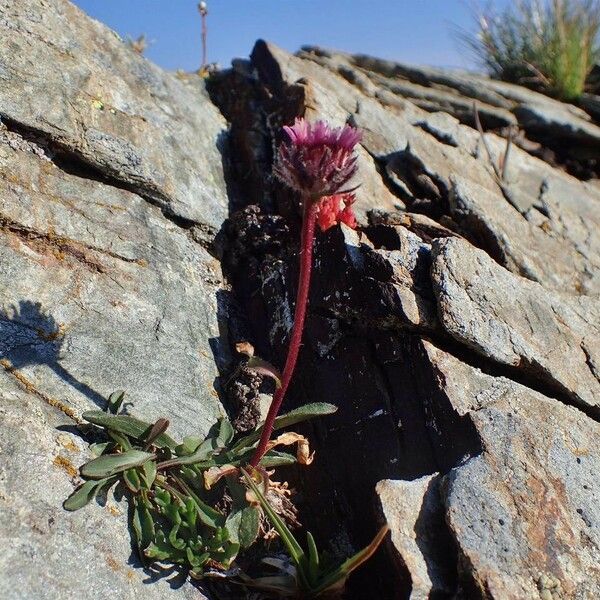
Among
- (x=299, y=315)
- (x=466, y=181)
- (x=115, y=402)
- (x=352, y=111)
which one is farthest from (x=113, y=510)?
(x=352, y=111)

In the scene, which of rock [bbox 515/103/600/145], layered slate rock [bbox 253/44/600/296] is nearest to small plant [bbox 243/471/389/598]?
layered slate rock [bbox 253/44/600/296]

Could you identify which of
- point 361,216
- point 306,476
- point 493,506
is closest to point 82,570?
point 306,476

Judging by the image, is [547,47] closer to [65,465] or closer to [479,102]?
[479,102]

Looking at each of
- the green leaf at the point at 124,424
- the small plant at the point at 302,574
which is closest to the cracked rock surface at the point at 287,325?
the green leaf at the point at 124,424

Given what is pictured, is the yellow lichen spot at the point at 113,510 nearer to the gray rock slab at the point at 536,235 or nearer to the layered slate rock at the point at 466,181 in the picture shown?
the layered slate rock at the point at 466,181

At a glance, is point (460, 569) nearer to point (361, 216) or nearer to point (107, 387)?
point (107, 387)

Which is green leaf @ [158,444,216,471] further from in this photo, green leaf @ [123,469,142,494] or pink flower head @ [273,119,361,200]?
pink flower head @ [273,119,361,200]
